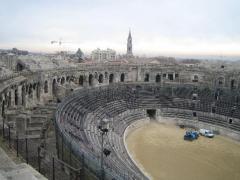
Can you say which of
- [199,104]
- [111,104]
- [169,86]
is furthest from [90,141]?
[169,86]

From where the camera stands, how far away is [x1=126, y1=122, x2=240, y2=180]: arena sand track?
26734 mm

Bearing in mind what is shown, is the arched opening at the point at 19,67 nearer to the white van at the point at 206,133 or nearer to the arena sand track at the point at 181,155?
the arena sand track at the point at 181,155

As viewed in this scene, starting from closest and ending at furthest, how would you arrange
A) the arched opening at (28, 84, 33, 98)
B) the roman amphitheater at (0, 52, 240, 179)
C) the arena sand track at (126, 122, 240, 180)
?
the roman amphitheater at (0, 52, 240, 179) < the arena sand track at (126, 122, 240, 180) < the arched opening at (28, 84, 33, 98)

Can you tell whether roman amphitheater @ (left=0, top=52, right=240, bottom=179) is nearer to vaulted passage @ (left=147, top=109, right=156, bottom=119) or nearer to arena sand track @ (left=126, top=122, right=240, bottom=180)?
vaulted passage @ (left=147, top=109, right=156, bottom=119)

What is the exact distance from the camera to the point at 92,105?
38812 millimetres

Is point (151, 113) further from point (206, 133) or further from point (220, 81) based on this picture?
point (220, 81)

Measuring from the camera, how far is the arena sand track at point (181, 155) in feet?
87.7

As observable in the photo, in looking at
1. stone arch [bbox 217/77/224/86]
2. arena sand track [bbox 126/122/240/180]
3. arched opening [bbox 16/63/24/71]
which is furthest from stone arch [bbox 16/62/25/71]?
stone arch [bbox 217/77/224/86]

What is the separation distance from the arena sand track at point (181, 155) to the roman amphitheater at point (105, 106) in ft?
6.37

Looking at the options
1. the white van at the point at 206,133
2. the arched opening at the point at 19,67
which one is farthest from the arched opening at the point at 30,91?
the white van at the point at 206,133

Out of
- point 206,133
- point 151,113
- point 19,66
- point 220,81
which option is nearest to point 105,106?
point 151,113

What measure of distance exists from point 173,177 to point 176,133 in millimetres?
14347

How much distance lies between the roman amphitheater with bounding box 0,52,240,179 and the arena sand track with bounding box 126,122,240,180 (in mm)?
1943

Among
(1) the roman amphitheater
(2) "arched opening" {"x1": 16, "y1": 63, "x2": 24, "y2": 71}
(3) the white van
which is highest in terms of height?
(2) "arched opening" {"x1": 16, "y1": 63, "x2": 24, "y2": 71}
